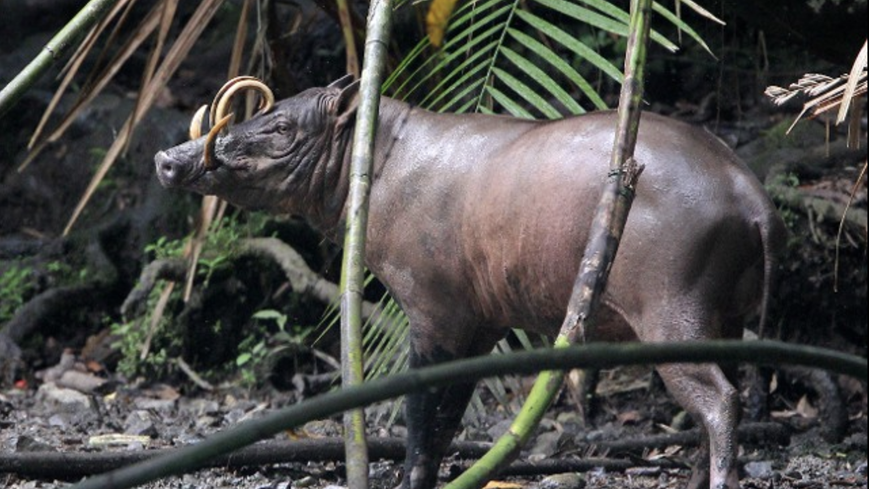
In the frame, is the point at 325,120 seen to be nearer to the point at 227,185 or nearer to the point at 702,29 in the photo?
the point at 227,185

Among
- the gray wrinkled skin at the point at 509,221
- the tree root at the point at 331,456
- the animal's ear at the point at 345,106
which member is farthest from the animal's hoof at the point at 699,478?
the animal's ear at the point at 345,106

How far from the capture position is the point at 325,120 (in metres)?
4.42

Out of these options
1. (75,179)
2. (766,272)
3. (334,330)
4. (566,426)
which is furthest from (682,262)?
(75,179)

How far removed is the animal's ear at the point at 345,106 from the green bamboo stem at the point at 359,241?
5.71ft

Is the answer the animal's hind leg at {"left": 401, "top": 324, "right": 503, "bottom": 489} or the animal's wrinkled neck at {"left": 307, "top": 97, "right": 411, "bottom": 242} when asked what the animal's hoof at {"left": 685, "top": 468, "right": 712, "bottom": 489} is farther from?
the animal's wrinkled neck at {"left": 307, "top": 97, "right": 411, "bottom": 242}

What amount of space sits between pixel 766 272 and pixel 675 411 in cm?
266

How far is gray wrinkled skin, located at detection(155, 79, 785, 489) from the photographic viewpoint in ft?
11.2

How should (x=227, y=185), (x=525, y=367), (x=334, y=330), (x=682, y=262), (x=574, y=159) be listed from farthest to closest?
1. (x=334, y=330)
2. (x=227, y=185)
3. (x=574, y=159)
4. (x=682, y=262)
5. (x=525, y=367)

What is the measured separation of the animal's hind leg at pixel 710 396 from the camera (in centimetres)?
335

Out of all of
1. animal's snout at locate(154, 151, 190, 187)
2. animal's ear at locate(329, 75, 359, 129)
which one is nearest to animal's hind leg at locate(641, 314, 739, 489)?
animal's ear at locate(329, 75, 359, 129)

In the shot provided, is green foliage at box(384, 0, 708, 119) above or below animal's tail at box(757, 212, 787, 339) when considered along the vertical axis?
above

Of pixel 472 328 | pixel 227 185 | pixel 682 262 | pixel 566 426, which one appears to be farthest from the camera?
pixel 566 426

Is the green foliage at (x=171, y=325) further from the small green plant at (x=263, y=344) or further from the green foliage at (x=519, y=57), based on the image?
the green foliage at (x=519, y=57)

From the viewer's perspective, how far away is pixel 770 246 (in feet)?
11.4
